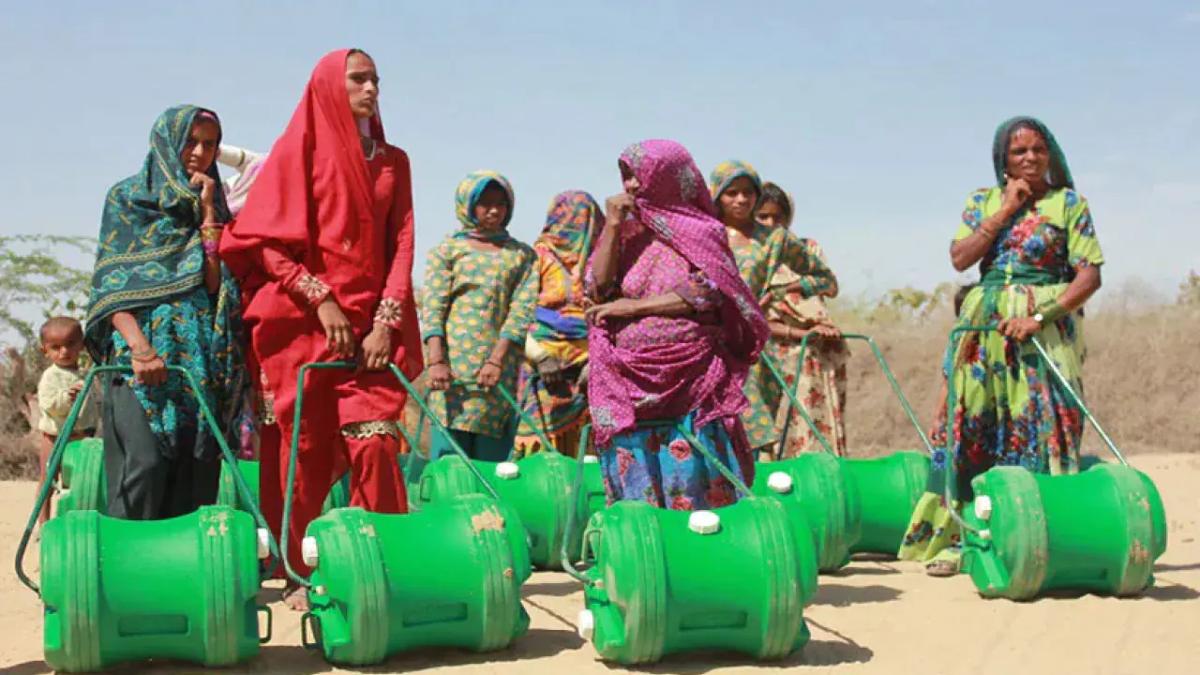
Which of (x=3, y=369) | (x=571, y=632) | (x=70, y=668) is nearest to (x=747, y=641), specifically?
(x=571, y=632)

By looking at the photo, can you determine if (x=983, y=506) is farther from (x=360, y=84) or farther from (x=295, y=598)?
(x=360, y=84)

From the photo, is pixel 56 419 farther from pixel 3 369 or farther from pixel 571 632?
pixel 3 369

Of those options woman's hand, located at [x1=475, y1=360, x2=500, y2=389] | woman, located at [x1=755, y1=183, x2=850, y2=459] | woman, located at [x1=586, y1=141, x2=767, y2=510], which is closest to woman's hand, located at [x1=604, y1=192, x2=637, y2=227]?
woman, located at [x1=586, y1=141, x2=767, y2=510]

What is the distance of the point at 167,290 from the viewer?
17.9 ft

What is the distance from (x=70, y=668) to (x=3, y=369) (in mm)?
9722

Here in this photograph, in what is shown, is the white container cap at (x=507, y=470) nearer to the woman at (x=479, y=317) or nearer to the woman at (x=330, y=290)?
the woman at (x=479, y=317)

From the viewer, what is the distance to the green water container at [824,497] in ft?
22.2

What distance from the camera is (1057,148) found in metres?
6.91

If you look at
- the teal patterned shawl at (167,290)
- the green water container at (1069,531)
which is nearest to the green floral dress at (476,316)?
the teal patterned shawl at (167,290)

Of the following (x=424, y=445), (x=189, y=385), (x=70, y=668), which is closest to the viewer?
(x=70, y=668)

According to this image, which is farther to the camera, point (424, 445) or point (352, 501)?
point (424, 445)

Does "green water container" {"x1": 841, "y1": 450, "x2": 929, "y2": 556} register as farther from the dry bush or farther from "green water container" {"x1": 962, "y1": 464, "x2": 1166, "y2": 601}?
the dry bush

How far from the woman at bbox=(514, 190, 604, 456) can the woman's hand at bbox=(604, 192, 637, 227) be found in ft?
9.93

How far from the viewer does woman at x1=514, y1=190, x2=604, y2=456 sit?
28.8 feet
